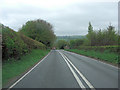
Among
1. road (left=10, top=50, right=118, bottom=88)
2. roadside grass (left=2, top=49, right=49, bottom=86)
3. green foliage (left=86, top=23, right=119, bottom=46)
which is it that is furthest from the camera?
green foliage (left=86, top=23, right=119, bottom=46)

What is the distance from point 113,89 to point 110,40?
37.2m

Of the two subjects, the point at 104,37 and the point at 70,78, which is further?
the point at 104,37

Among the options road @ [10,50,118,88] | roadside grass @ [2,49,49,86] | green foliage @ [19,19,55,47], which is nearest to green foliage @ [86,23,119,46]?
green foliage @ [19,19,55,47]

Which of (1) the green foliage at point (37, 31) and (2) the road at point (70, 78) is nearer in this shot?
(2) the road at point (70, 78)

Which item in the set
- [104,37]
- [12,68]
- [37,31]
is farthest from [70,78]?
[37,31]

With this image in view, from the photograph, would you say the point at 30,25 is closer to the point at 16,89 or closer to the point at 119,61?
the point at 119,61

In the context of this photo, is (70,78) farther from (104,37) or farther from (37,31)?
(37,31)

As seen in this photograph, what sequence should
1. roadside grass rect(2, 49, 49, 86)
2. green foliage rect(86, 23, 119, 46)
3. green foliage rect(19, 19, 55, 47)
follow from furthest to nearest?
green foliage rect(19, 19, 55, 47) → green foliage rect(86, 23, 119, 46) → roadside grass rect(2, 49, 49, 86)

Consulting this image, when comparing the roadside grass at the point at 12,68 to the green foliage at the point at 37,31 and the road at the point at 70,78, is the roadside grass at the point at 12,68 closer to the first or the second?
the road at the point at 70,78

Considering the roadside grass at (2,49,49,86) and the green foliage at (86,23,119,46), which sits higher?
the green foliage at (86,23,119,46)

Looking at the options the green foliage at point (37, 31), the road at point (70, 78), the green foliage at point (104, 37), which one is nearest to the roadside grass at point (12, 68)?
the road at point (70, 78)

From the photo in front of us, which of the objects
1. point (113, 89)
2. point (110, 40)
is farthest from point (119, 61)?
point (110, 40)

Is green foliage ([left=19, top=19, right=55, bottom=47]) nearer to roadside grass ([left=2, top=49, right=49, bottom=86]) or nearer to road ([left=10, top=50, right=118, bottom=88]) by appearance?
roadside grass ([left=2, top=49, right=49, bottom=86])

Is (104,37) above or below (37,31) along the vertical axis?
below
